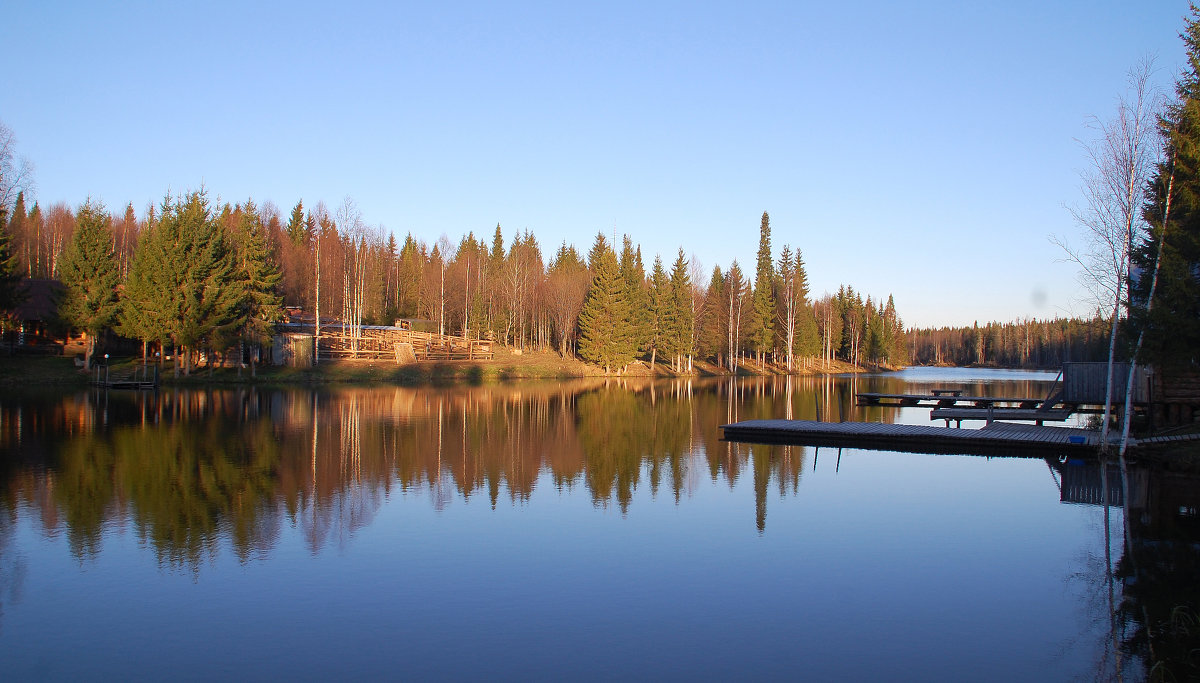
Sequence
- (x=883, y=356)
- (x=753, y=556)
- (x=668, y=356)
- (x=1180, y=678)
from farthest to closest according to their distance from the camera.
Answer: (x=883, y=356)
(x=668, y=356)
(x=753, y=556)
(x=1180, y=678)

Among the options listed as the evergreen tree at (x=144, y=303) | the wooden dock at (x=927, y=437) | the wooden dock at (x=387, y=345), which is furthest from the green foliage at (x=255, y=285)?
the wooden dock at (x=927, y=437)

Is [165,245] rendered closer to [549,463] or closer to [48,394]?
[48,394]

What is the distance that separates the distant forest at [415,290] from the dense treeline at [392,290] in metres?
0.13

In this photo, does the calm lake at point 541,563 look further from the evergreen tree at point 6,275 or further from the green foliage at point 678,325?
the green foliage at point 678,325

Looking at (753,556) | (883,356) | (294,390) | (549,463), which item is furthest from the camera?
(883,356)

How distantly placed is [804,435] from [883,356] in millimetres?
95692

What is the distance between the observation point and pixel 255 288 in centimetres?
4712

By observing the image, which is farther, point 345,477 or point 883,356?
point 883,356

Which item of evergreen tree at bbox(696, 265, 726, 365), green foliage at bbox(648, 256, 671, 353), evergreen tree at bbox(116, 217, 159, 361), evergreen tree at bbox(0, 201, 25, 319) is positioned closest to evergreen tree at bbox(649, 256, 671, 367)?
green foliage at bbox(648, 256, 671, 353)

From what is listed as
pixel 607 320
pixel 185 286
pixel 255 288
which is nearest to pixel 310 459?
pixel 185 286

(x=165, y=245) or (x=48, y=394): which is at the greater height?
(x=165, y=245)

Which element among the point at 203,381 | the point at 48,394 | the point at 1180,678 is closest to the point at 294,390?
the point at 203,381

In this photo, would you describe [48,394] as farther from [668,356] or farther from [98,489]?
[668,356]

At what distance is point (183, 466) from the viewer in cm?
1617
